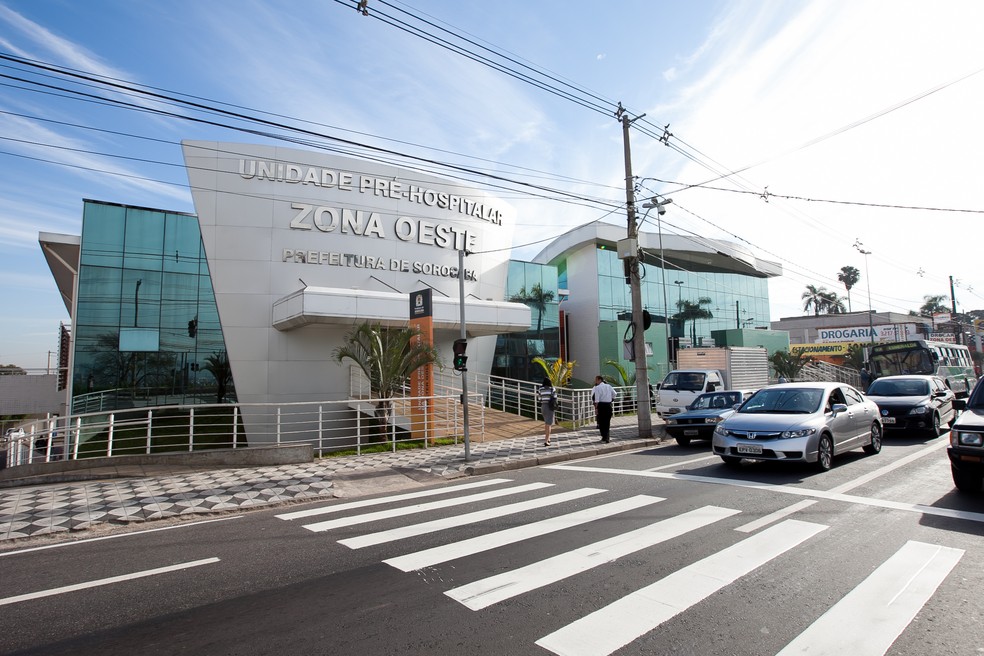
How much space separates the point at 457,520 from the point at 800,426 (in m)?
6.14

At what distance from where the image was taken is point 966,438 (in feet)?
22.7

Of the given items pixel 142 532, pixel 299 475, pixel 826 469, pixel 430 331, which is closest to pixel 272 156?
pixel 430 331

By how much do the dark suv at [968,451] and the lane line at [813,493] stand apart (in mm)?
808

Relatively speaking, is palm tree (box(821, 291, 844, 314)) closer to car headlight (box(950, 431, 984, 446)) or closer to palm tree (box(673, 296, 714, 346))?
palm tree (box(673, 296, 714, 346))

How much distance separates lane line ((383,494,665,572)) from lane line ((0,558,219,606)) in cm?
204

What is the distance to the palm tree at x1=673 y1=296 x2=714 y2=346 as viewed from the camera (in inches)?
1487

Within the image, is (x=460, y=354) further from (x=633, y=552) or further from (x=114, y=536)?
(x=633, y=552)

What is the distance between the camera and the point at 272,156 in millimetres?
20641

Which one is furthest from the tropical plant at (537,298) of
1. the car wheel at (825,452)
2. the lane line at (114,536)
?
the lane line at (114,536)

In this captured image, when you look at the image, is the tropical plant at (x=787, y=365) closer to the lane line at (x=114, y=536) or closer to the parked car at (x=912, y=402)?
the parked car at (x=912, y=402)

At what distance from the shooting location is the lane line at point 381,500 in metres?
7.70

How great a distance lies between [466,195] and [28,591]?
71.5 feet

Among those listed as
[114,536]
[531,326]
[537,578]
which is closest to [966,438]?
[537,578]

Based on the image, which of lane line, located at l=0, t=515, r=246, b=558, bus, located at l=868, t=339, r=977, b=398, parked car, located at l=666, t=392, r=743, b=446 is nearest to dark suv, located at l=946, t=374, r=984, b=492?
parked car, located at l=666, t=392, r=743, b=446
